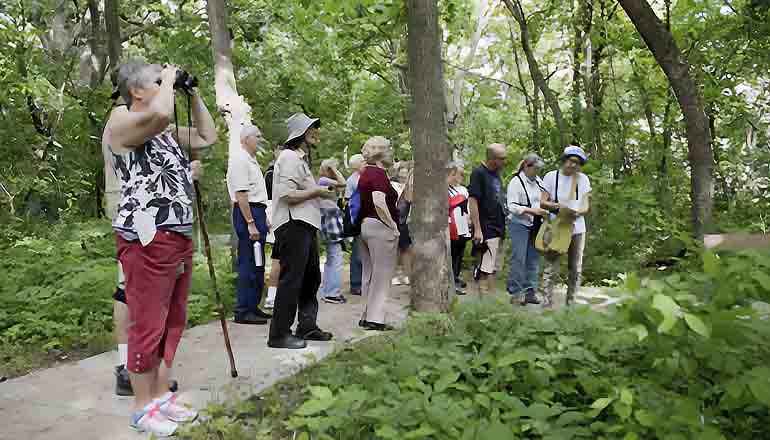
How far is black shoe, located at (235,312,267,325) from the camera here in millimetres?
7102

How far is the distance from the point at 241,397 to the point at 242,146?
3.35 metres

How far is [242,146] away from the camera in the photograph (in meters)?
7.21

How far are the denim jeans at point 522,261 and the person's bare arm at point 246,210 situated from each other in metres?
3.27

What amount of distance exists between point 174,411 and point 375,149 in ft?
11.0

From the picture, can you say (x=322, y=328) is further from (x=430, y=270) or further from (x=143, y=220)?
(x=143, y=220)

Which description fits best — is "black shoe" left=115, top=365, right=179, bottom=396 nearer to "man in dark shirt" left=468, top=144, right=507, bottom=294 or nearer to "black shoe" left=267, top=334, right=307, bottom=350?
"black shoe" left=267, top=334, right=307, bottom=350

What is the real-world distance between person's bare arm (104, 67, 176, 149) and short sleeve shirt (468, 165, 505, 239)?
16.8 ft

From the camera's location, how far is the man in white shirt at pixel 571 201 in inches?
→ 315

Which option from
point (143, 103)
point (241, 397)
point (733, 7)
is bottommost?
point (241, 397)

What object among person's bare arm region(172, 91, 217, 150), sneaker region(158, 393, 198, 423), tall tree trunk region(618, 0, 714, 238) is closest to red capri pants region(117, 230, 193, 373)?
sneaker region(158, 393, 198, 423)

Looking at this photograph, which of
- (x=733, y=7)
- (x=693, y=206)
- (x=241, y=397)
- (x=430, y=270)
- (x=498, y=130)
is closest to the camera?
(x=241, y=397)

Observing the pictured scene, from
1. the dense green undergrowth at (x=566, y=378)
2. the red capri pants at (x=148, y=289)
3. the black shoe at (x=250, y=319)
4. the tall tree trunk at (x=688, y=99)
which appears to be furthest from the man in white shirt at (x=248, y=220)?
the tall tree trunk at (x=688, y=99)

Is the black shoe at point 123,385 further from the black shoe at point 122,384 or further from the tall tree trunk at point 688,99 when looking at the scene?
the tall tree trunk at point 688,99

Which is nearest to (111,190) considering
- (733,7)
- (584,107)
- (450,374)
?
(450,374)
